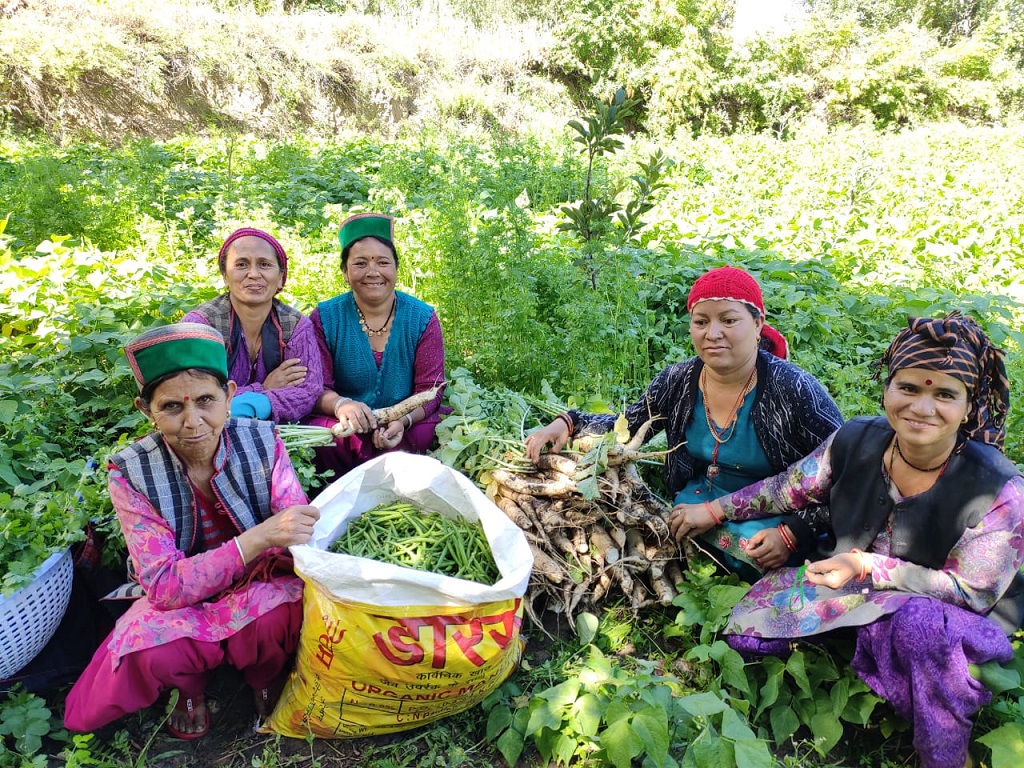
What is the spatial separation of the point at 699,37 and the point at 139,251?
16921 millimetres

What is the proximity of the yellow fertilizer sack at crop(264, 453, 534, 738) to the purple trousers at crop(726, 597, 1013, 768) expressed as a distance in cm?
103

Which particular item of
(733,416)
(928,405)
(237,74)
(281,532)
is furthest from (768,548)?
(237,74)

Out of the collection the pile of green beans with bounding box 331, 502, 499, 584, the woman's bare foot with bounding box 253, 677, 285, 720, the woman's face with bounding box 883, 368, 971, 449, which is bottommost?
the woman's bare foot with bounding box 253, 677, 285, 720

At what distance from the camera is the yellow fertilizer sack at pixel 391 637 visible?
1.81 metres

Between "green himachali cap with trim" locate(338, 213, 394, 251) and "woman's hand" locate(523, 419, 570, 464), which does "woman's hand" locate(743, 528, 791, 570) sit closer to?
"woman's hand" locate(523, 419, 570, 464)

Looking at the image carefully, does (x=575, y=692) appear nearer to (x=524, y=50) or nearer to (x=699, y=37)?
(x=524, y=50)

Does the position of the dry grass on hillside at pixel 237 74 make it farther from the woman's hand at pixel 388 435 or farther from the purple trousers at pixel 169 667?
the purple trousers at pixel 169 667

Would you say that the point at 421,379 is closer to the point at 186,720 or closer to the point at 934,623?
the point at 186,720

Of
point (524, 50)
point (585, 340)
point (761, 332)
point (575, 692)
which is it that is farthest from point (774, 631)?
point (524, 50)

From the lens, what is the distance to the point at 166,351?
1.91 m

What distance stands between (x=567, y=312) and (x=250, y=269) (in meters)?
1.41

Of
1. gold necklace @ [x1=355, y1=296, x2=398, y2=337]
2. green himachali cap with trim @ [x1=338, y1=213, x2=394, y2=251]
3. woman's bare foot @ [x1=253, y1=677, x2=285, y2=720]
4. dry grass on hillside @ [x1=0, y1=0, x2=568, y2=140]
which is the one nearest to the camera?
woman's bare foot @ [x1=253, y1=677, x2=285, y2=720]

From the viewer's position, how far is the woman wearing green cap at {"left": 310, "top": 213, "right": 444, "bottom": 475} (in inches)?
120

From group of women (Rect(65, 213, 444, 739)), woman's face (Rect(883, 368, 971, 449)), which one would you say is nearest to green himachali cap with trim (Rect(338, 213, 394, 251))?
group of women (Rect(65, 213, 444, 739))
